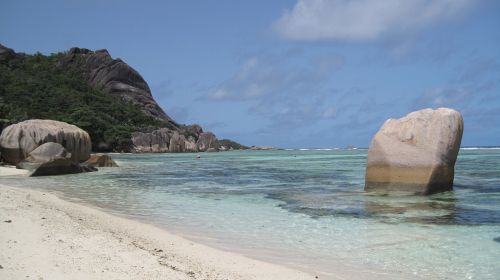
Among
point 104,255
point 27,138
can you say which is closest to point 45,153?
point 27,138

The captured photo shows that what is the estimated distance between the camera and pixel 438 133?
11711 mm

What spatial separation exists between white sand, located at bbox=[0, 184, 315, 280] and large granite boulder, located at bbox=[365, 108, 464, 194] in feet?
22.8

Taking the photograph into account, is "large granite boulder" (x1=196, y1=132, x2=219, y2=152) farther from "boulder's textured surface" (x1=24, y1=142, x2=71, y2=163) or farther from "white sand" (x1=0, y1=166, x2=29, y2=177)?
"white sand" (x1=0, y1=166, x2=29, y2=177)

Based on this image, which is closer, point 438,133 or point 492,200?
point 492,200

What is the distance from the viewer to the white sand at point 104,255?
440cm

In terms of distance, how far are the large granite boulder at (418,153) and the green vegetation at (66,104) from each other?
37.9 m

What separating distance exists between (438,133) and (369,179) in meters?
2.11

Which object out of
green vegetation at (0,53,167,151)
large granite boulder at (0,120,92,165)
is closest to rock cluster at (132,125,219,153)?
green vegetation at (0,53,167,151)

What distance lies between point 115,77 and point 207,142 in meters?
26.6

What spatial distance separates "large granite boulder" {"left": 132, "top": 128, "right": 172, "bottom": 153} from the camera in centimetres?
6481

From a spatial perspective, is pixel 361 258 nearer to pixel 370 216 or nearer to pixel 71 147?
pixel 370 216

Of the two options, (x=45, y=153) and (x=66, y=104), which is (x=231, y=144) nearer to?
(x=66, y=104)

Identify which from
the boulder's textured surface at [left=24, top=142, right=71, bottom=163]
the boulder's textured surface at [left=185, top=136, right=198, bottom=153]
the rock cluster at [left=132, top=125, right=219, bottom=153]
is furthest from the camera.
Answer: the boulder's textured surface at [left=185, top=136, right=198, bottom=153]

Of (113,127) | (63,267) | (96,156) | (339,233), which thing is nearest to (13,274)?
(63,267)
